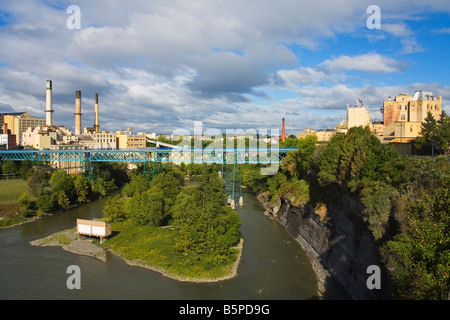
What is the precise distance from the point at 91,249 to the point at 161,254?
3195 millimetres

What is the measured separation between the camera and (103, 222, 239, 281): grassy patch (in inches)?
452

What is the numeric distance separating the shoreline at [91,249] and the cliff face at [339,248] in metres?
3.10

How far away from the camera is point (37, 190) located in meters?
21.9

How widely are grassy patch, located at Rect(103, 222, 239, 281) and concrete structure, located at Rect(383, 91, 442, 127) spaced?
19.7m

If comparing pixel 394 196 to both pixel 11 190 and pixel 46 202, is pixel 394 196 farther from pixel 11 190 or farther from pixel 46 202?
→ pixel 11 190

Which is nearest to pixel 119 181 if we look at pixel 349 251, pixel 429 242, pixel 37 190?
pixel 37 190

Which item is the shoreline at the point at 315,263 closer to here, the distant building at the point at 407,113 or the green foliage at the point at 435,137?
the green foliage at the point at 435,137

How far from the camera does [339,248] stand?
12828mm

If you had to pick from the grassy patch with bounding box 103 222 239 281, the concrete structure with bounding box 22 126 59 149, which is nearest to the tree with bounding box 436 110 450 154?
the grassy patch with bounding box 103 222 239 281

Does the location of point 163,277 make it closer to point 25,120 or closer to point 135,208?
point 135,208

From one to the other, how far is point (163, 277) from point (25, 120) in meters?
56.9
